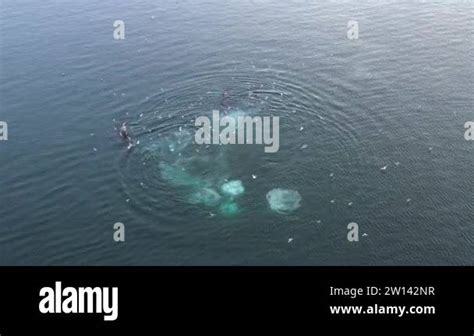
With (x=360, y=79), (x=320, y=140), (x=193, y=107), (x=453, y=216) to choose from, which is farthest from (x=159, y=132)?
(x=453, y=216)

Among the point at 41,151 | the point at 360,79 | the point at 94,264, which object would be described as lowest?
the point at 94,264

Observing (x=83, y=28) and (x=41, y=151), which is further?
(x=83, y=28)

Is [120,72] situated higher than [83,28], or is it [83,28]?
[83,28]

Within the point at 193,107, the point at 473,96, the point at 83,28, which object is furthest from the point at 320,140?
the point at 83,28

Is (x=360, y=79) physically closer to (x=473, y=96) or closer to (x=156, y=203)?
(x=473, y=96)

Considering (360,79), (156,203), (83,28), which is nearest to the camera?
(156,203)

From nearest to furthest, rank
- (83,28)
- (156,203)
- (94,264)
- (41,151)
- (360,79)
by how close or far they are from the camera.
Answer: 1. (94,264)
2. (156,203)
3. (41,151)
4. (360,79)
5. (83,28)
